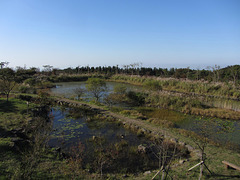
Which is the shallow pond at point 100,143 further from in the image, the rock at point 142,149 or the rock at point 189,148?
the rock at point 189,148

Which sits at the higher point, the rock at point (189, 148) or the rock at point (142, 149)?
the rock at point (189, 148)

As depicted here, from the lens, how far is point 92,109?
13500 mm

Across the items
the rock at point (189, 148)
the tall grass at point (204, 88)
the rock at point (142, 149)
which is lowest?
the rock at point (142, 149)

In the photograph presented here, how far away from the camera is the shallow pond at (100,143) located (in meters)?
6.07

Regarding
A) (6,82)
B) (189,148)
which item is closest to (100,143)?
(189,148)

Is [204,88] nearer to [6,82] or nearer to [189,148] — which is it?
[189,148]

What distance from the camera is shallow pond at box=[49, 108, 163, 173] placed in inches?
239

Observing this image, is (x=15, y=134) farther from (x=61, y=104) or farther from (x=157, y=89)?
(x=157, y=89)

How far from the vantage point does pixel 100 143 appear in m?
6.77

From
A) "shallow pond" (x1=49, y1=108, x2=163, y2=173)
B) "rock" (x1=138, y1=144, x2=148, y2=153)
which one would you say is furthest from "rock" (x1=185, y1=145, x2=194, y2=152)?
"rock" (x1=138, y1=144, x2=148, y2=153)

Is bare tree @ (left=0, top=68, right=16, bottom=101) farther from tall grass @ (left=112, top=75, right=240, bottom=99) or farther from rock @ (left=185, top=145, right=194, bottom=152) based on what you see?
tall grass @ (left=112, top=75, right=240, bottom=99)

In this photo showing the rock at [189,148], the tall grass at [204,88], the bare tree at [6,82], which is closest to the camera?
the rock at [189,148]

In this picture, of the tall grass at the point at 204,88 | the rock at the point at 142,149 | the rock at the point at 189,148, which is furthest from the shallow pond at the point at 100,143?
the tall grass at the point at 204,88

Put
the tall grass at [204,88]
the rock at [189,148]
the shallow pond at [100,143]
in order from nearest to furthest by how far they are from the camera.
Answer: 1. the shallow pond at [100,143]
2. the rock at [189,148]
3. the tall grass at [204,88]
